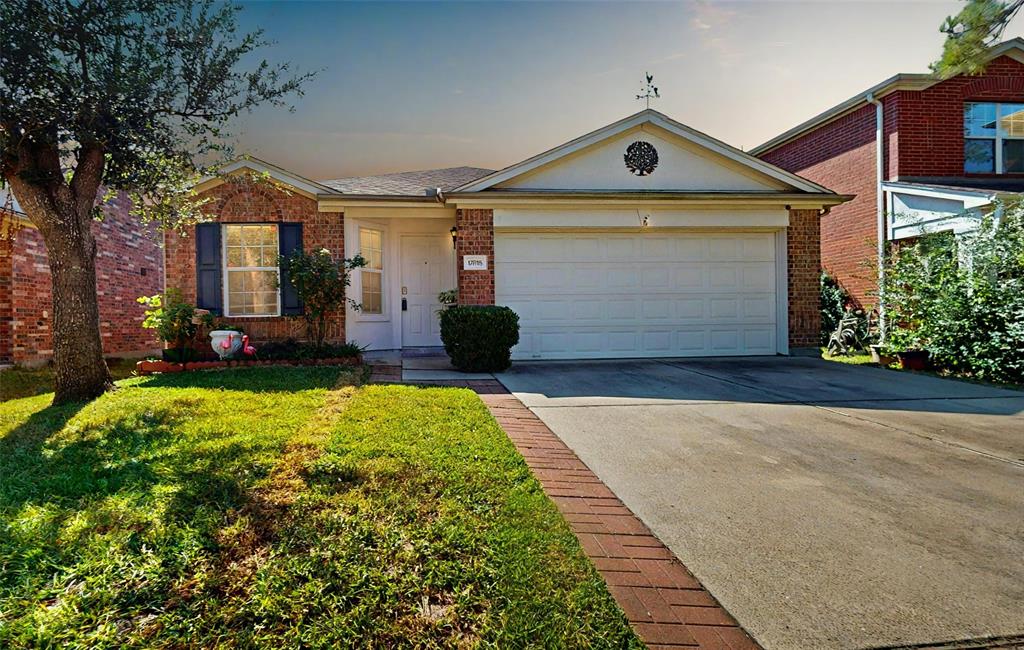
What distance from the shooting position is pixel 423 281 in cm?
Answer: 1097

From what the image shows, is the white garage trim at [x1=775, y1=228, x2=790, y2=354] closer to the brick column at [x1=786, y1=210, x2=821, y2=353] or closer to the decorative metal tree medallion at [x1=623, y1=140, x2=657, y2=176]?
the brick column at [x1=786, y1=210, x2=821, y2=353]

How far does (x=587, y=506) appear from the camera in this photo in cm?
310

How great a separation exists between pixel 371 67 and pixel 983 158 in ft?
41.1

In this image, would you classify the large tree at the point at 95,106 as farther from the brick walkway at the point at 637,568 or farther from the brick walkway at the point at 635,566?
the brick walkway at the point at 637,568

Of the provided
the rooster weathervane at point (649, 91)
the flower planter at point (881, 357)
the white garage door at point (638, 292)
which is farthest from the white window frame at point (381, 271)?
the flower planter at point (881, 357)

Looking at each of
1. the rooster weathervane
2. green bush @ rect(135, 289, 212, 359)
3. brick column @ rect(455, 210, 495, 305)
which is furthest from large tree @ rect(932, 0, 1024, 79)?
green bush @ rect(135, 289, 212, 359)

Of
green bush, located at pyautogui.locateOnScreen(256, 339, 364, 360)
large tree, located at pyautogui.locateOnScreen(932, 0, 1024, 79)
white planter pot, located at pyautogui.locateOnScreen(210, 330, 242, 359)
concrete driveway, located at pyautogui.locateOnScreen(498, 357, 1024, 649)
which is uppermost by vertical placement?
large tree, located at pyautogui.locateOnScreen(932, 0, 1024, 79)

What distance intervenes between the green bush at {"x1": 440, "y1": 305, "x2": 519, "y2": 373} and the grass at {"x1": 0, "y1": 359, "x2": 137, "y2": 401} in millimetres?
5075

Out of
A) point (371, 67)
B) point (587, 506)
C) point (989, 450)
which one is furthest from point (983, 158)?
point (587, 506)

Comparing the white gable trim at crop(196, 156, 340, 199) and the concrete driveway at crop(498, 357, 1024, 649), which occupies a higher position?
the white gable trim at crop(196, 156, 340, 199)

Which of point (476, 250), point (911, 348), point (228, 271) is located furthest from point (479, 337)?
point (911, 348)

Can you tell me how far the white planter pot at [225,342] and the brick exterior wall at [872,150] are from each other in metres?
11.0

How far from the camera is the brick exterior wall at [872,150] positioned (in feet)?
37.2

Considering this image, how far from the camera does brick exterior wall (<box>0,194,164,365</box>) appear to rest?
9586mm
